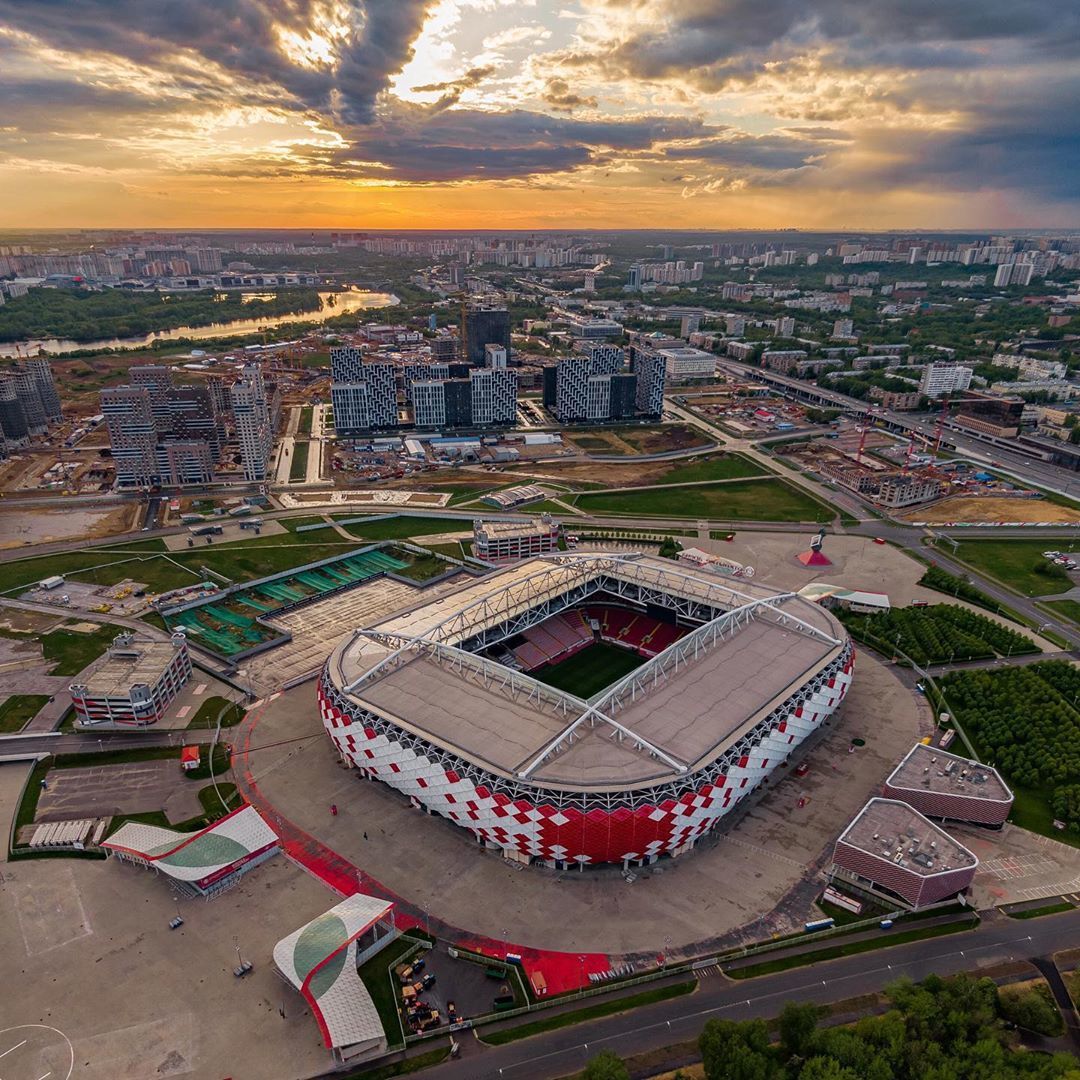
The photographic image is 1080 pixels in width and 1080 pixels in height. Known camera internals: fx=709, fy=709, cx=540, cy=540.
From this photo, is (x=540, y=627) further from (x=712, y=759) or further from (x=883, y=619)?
(x=883, y=619)

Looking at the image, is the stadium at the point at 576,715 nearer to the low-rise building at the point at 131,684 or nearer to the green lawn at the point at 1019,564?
the low-rise building at the point at 131,684

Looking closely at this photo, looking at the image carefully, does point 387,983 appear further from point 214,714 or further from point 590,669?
point 590,669

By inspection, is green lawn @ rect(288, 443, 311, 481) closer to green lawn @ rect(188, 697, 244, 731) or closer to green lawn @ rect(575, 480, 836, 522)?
green lawn @ rect(575, 480, 836, 522)

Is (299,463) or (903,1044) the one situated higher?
(903,1044)

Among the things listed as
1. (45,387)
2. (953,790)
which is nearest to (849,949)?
(953,790)

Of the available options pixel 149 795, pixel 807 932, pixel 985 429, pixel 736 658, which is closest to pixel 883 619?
pixel 736 658

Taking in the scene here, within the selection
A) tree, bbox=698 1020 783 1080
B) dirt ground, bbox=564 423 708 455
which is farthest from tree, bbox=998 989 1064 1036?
dirt ground, bbox=564 423 708 455
